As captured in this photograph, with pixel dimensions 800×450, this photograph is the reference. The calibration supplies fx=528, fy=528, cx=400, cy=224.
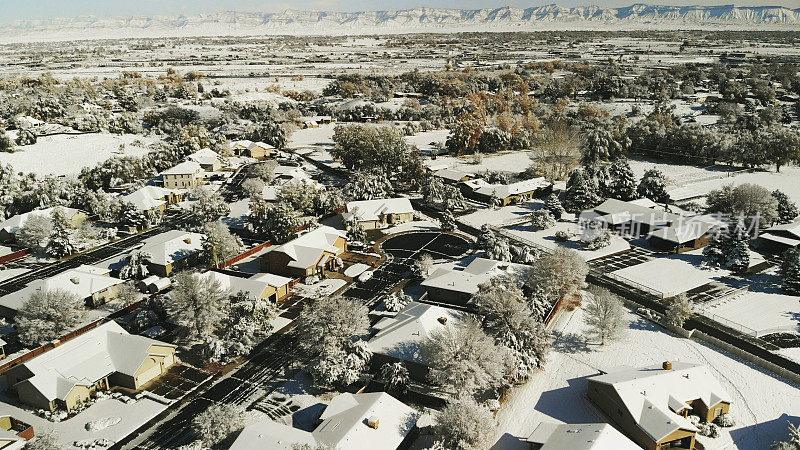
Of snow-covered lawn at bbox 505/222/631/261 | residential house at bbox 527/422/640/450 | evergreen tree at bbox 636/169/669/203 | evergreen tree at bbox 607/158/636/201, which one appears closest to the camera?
residential house at bbox 527/422/640/450

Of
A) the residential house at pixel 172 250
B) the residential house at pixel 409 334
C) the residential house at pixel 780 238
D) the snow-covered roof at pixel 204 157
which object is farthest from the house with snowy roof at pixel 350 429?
the snow-covered roof at pixel 204 157

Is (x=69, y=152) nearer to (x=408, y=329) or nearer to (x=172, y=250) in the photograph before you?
(x=172, y=250)

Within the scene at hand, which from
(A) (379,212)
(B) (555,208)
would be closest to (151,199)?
(A) (379,212)

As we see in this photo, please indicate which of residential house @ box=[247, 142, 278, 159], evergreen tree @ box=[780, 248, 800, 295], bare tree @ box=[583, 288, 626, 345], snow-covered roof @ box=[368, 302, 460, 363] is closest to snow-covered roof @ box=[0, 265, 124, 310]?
snow-covered roof @ box=[368, 302, 460, 363]

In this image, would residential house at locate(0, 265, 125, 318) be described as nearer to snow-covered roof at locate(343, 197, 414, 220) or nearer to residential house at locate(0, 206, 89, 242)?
residential house at locate(0, 206, 89, 242)

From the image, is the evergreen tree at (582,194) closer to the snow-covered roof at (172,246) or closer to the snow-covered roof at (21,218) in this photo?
the snow-covered roof at (172,246)

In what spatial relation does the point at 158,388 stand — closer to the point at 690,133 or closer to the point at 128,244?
the point at 128,244

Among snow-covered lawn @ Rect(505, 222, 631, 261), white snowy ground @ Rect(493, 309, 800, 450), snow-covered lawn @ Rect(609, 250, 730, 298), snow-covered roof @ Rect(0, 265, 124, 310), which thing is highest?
snow-covered roof @ Rect(0, 265, 124, 310)
